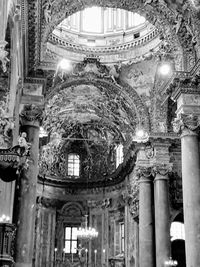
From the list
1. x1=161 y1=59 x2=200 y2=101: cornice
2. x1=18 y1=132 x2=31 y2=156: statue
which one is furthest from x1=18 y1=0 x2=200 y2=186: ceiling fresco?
x1=18 y1=132 x2=31 y2=156: statue

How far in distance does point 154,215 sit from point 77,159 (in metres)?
11.7

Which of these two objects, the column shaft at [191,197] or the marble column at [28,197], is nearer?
the column shaft at [191,197]

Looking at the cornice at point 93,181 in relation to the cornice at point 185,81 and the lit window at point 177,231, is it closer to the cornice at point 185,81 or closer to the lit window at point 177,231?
the lit window at point 177,231

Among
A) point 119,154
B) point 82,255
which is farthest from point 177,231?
point 82,255

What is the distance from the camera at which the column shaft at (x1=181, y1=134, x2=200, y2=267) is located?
12.9 m

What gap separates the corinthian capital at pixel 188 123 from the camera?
14.0 meters

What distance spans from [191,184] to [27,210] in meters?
5.04

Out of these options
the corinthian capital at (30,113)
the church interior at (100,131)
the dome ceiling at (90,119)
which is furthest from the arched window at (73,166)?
the corinthian capital at (30,113)

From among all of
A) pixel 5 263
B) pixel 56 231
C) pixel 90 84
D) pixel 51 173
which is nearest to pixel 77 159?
pixel 51 173

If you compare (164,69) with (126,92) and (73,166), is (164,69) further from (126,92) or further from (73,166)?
(73,166)

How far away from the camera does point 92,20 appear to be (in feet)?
79.7

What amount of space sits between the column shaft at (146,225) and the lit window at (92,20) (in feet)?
27.5

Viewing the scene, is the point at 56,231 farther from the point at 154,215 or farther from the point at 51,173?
the point at 154,215

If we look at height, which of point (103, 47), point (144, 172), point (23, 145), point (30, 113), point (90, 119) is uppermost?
point (103, 47)
